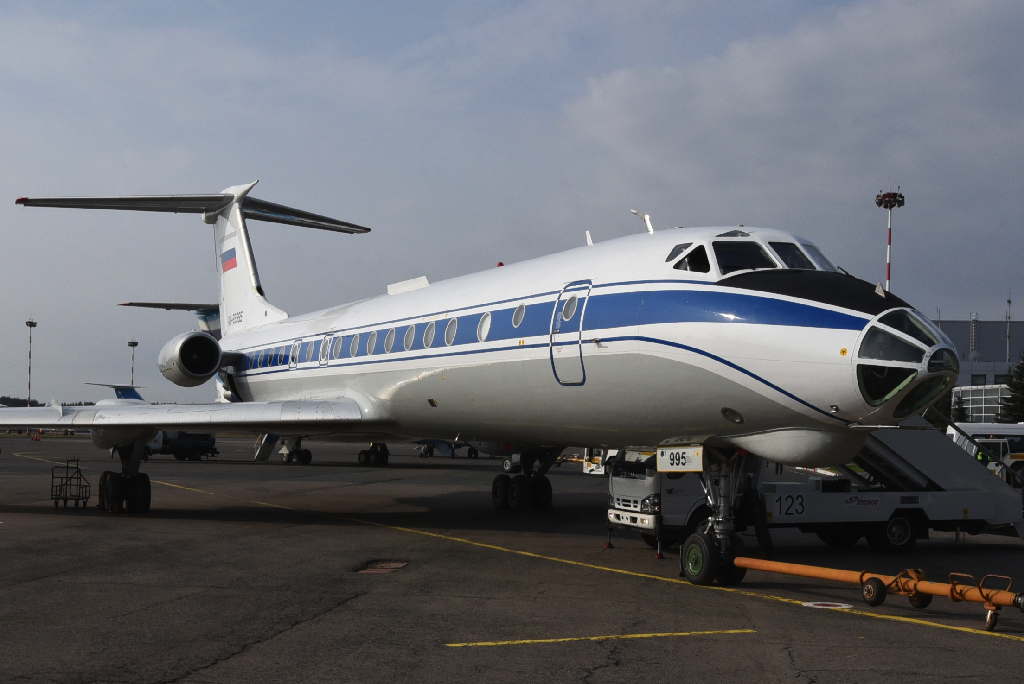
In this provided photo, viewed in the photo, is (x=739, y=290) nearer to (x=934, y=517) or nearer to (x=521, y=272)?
(x=521, y=272)

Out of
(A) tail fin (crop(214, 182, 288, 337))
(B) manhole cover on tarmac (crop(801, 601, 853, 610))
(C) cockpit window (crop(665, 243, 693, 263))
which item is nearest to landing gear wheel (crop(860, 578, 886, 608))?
(B) manhole cover on tarmac (crop(801, 601, 853, 610))

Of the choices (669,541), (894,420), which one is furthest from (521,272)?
(894,420)

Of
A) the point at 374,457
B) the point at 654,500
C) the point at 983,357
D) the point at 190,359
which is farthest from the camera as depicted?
the point at 983,357

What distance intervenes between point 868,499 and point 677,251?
514 centimetres

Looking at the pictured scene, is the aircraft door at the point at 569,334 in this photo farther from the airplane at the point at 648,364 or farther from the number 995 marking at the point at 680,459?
the number 995 marking at the point at 680,459

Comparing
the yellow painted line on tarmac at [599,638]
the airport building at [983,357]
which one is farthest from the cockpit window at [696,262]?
the airport building at [983,357]

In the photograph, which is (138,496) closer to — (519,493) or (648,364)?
(519,493)

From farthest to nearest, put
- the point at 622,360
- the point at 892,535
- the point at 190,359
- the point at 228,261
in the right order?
the point at 228,261, the point at 190,359, the point at 892,535, the point at 622,360

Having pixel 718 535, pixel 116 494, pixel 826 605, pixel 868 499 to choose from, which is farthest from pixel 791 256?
pixel 116 494

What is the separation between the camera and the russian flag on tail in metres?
22.4

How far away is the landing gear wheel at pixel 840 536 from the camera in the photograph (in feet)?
41.4

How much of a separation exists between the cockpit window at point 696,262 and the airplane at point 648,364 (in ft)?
0.05

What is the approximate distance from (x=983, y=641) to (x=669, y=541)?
584 cm

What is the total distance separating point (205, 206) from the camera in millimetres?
22422
